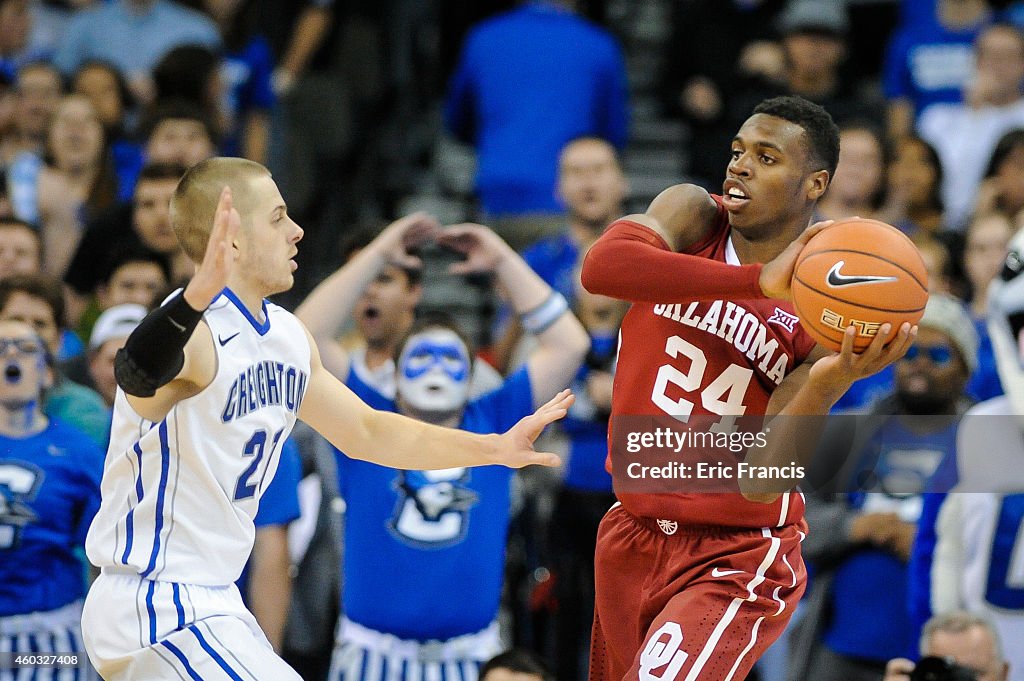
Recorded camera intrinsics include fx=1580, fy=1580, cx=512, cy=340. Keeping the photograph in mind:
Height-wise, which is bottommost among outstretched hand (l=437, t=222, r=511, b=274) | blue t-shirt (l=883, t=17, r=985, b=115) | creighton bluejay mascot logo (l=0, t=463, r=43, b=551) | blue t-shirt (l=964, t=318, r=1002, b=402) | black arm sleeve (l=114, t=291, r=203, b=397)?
creighton bluejay mascot logo (l=0, t=463, r=43, b=551)

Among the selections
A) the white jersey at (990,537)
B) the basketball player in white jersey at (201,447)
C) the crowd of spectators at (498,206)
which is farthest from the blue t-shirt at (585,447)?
the basketball player in white jersey at (201,447)

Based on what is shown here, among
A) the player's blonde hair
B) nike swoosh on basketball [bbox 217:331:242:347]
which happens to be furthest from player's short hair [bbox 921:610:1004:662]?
the player's blonde hair

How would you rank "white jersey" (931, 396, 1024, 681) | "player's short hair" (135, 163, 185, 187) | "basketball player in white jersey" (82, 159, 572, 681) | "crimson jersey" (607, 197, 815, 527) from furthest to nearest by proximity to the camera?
"player's short hair" (135, 163, 185, 187)
"white jersey" (931, 396, 1024, 681)
"crimson jersey" (607, 197, 815, 527)
"basketball player in white jersey" (82, 159, 572, 681)

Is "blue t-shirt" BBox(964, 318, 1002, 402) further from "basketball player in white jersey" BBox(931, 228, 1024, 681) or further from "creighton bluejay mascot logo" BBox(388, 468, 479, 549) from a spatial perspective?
"creighton bluejay mascot logo" BBox(388, 468, 479, 549)

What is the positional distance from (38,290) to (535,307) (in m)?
2.19

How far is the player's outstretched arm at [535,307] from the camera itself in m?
6.67

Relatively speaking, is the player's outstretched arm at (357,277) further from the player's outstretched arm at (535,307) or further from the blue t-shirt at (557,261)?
the blue t-shirt at (557,261)

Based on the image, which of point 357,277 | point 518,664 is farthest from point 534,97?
point 518,664

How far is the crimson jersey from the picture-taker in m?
5.04

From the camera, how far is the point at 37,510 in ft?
20.4

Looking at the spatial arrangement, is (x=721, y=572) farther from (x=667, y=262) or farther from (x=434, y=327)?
(x=434, y=327)

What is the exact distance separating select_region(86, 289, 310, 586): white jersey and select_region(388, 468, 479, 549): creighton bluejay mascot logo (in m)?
1.84

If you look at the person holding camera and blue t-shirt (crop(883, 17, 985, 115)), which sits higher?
blue t-shirt (crop(883, 17, 985, 115))
